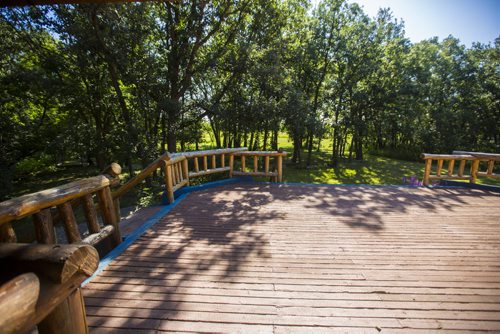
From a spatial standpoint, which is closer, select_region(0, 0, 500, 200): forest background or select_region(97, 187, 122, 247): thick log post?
select_region(97, 187, 122, 247): thick log post

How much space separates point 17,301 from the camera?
0.84 metres

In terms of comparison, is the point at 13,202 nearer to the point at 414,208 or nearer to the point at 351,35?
the point at 414,208

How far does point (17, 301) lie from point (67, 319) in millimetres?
A: 430

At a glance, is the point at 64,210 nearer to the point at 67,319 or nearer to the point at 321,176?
the point at 67,319

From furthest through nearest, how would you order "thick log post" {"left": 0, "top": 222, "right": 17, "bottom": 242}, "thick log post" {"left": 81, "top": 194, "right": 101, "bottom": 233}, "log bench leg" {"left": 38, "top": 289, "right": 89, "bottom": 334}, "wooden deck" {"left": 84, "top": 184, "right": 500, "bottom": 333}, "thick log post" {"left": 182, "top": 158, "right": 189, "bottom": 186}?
"thick log post" {"left": 182, "top": 158, "right": 189, "bottom": 186}, "thick log post" {"left": 81, "top": 194, "right": 101, "bottom": 233}, "wooden deck" {"left": 84, "top": 184, "right": 500, "bottom": 333}, "thick log post" {"left": 0, "top": 222, "right": 17, "bottom": 242}, "log bench leg" {"left": 38, "top": 289, "right": 89, "bottom": 334}

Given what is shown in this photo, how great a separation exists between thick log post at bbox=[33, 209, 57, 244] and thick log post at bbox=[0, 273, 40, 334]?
5.23ft

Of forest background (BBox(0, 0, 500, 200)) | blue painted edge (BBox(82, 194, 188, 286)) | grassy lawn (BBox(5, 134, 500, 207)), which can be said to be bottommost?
grassy lawn (BBox(5, 134, 500, 207))

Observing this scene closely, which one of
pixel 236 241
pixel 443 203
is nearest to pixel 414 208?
pixel 443 203

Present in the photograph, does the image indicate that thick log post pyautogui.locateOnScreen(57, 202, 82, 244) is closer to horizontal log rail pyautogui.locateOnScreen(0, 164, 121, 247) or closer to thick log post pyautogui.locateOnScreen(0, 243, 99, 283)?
horizontal log rail pyautogui.locateOnScreen(0, 164, 121, 247)

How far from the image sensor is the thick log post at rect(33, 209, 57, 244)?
83.4 inches

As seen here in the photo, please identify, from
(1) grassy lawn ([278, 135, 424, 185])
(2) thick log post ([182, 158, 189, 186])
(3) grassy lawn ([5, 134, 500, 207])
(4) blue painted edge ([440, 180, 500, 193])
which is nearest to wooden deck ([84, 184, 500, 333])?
(2) thick log post ([182, 158, 189, 186])

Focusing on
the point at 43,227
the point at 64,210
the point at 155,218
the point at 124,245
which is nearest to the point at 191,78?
the point at 155,218

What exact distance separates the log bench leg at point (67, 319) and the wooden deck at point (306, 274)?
2.64ft

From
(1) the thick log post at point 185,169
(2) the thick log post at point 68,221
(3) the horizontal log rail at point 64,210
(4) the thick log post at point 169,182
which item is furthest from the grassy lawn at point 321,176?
(2) the thick log post at point 68,221
